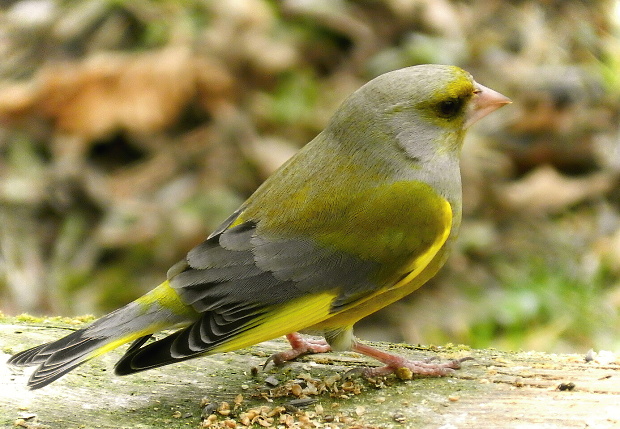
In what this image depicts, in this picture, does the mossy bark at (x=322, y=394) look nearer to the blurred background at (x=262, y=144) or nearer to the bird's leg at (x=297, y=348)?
the bird's leg at (x=297, y=348)

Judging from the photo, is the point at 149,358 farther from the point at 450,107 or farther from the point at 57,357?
the point at 450,107

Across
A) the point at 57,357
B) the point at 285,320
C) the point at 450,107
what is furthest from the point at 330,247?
the point at 57,357

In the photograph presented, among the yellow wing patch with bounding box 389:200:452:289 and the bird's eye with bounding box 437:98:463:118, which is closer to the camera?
the yellow wing patch with bounding box 389:200:452:289

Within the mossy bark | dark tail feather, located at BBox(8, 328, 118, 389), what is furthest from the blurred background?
dark tail feather, located at BBox(8, 328, 118, 389)

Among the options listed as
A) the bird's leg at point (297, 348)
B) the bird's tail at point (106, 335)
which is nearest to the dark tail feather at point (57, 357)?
the bird's tail at point (106, 335)

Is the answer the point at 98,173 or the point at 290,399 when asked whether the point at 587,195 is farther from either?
the point at 290,399

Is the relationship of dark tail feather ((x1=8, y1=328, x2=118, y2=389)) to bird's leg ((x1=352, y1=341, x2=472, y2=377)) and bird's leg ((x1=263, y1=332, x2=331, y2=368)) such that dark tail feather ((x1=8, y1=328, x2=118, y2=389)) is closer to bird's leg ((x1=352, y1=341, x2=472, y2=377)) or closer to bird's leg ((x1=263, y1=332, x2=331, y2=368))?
bird's leg ((x1=263, y1=332, x2=331, y2=368))
